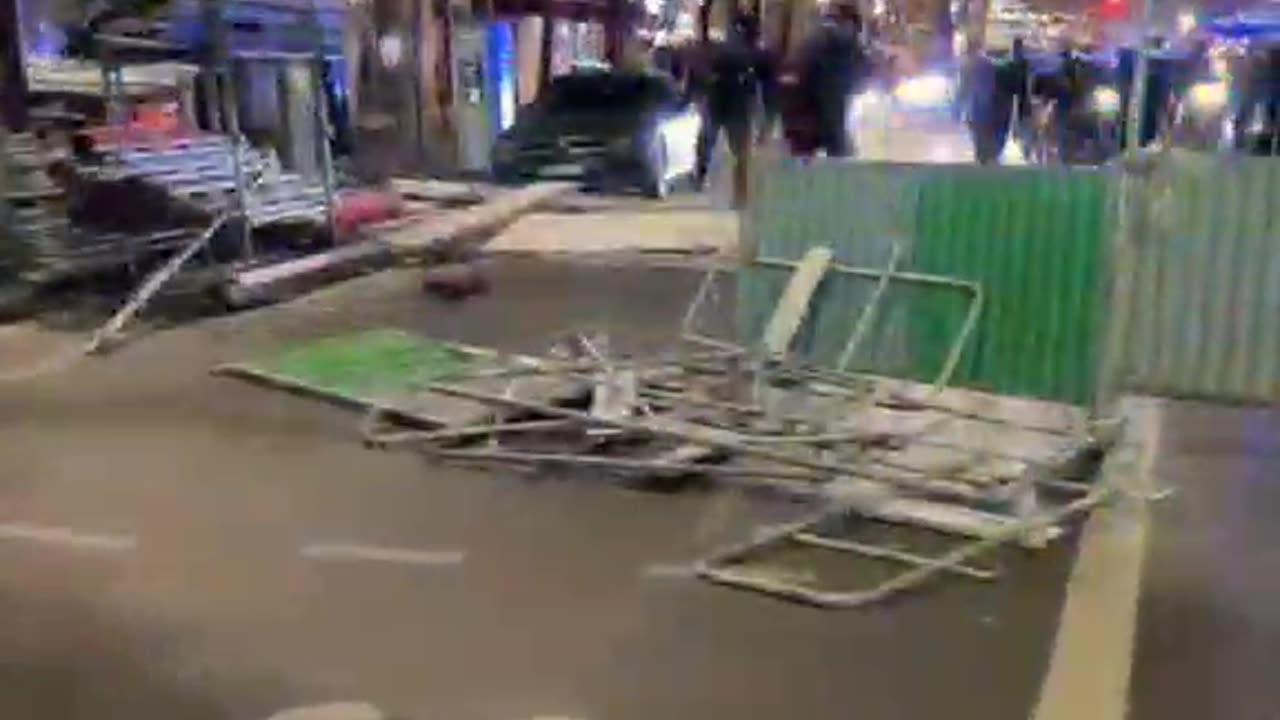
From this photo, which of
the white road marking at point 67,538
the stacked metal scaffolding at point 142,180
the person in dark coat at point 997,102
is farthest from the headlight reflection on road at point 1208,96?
the white road marking at point 67,538

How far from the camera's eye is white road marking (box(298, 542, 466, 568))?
210 inches

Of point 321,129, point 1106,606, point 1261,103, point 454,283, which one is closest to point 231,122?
point 321,129

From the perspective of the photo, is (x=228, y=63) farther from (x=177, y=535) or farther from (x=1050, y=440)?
(x=1050, y=440)

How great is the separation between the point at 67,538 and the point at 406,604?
1550 millimetres

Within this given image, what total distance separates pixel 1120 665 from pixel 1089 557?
3.21ft

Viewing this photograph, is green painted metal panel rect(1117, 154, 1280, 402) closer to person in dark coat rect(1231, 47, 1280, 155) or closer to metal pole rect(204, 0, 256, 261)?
metal pole rect(204, 0, 256, 261)

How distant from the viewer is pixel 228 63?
11391 millimetres

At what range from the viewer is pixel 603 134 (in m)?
17.5

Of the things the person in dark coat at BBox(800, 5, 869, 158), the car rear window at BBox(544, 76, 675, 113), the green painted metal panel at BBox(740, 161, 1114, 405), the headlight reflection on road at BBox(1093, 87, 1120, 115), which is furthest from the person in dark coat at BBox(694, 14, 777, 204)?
the green painted metal panel at BBox(740, 161, 1114, 405)

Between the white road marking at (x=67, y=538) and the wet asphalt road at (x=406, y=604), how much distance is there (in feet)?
0.06

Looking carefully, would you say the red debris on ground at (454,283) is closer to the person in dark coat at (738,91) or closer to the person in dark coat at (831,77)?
the person in dark coat at (831,77)

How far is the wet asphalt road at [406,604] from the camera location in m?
4.22

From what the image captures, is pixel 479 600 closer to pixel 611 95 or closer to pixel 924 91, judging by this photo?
pixel 611 95

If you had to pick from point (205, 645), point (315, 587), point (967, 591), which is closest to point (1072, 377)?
point (967, 591)
